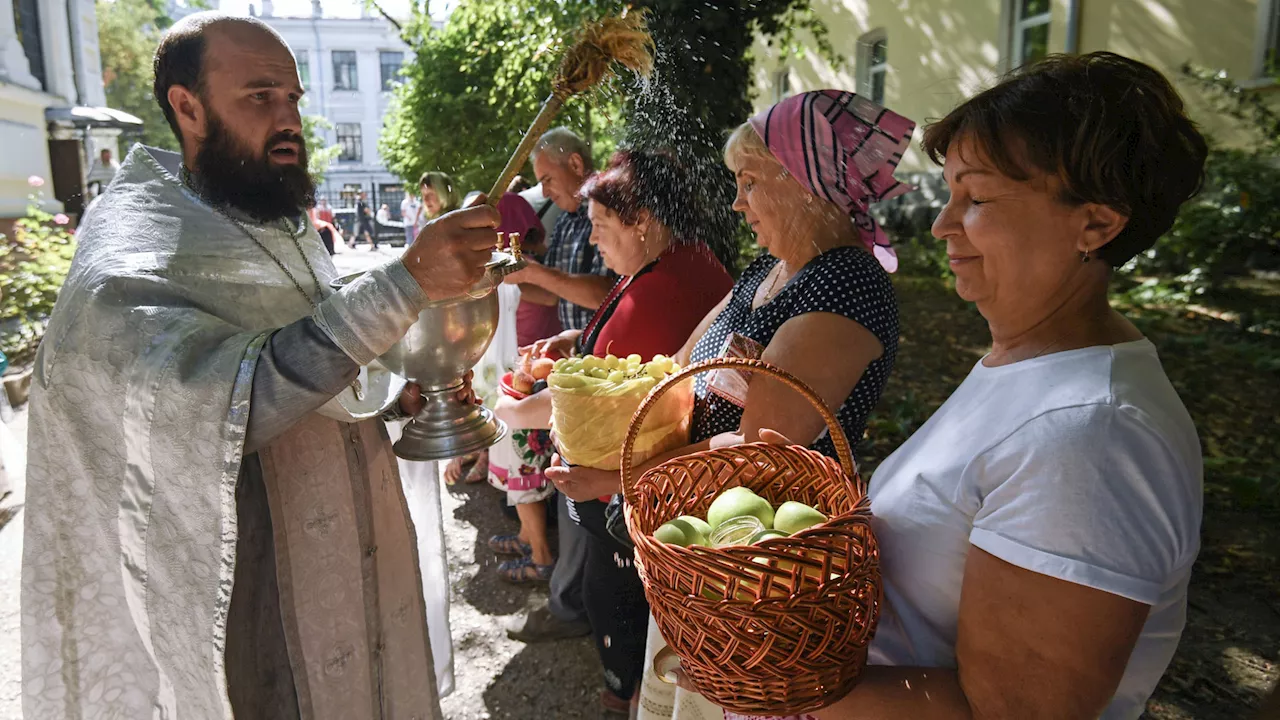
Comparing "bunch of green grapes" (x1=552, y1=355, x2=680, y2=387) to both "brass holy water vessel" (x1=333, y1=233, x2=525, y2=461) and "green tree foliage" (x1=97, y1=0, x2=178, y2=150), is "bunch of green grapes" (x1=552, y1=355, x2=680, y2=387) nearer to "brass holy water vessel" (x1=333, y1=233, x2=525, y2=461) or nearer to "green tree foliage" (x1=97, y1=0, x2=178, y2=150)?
"brass holy water vessel" (x1=333, y1=233, x2=525, y2=461)

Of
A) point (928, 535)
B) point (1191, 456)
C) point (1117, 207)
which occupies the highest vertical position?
point (1117, 207)

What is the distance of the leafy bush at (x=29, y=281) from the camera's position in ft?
24.1

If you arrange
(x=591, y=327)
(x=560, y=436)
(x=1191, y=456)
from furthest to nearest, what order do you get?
(x=591, y=327) < (x=560, y=436) < (x=1191, y=456)

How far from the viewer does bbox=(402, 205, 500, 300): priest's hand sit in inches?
66.4

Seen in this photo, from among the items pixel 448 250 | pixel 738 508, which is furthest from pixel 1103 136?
pixel 448 250

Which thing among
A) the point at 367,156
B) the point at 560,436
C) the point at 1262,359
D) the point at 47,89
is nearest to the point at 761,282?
the point at 560,436

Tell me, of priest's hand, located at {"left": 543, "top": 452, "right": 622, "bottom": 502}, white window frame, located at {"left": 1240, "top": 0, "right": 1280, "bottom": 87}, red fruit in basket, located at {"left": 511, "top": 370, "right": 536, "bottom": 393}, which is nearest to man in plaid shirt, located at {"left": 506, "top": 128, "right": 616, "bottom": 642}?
red fruit in basket, located at {"left": 511, "top": 370, "right": 536, "bottom": 393}

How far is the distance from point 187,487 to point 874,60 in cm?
1343

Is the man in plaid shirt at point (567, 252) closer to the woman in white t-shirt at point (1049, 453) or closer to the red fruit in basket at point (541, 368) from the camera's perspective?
the red fruit in basket at point (541, 368)

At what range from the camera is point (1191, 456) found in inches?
43.8

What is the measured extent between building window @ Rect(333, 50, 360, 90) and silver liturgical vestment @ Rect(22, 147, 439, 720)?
42.0 meters

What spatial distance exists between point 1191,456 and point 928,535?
38 cm

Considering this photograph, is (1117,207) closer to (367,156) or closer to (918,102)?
(918,102)

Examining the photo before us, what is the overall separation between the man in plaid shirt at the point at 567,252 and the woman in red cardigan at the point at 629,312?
2.28 ft
